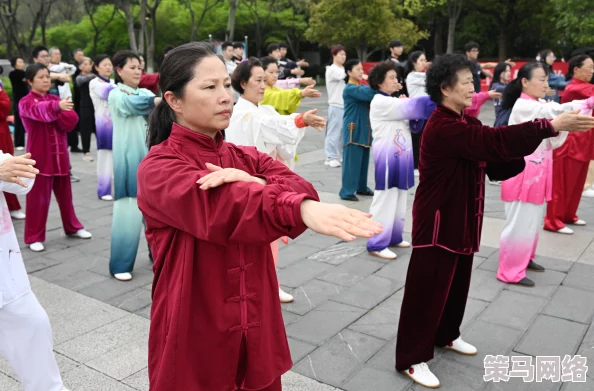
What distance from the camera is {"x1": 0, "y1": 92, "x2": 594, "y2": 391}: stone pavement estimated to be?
308cm

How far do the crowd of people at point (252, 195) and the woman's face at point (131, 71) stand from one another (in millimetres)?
15

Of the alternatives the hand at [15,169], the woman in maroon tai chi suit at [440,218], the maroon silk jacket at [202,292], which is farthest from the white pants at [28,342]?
the woman in maroon tai chi suit at [440,218]

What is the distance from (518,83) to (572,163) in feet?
6.46

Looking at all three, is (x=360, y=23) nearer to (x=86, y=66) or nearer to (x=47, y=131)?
(x=86, y=66)

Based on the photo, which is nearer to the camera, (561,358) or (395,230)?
(561,358)

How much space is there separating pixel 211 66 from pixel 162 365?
3.10ft

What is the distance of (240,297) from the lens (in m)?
1.75

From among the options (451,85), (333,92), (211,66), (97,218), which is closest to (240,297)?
(211,66)

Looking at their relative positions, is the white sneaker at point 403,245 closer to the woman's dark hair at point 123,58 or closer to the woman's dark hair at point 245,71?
the woman's dark hair at point 245,71

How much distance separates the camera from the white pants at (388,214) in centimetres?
500

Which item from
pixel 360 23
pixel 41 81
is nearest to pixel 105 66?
pixel 41 81

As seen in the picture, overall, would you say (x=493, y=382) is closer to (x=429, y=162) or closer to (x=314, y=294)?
(x=429, y=162)

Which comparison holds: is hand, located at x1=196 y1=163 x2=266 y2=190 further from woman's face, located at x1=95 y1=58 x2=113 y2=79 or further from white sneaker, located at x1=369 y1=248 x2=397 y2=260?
woman's face, located at x1=95 y1=58 x2=113 y2=79

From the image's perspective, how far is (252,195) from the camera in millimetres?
1385
